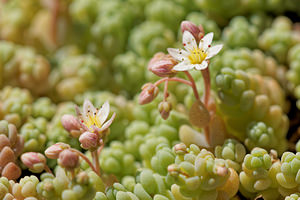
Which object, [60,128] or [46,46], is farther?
[46,46]

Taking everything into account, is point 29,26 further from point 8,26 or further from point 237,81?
point 237,81

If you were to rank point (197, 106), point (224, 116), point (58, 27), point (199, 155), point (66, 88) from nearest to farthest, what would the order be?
point (199, 155), point (197, 106), point (224, 116), point (66, 88), point (58, 27)

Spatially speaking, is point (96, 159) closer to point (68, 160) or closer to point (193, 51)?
point (68, 160)

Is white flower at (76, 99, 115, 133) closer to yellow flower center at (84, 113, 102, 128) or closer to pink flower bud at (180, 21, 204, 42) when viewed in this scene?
yellow flower center at (84, 113, 102, 128)

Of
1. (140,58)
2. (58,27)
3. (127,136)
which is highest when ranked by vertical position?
(58,27)

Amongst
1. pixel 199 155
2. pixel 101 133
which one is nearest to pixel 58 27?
pixel 101 133

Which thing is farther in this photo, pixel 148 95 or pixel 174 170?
pixel 148 95

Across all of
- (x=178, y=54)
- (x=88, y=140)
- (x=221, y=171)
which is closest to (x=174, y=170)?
(x=221, y=171)
